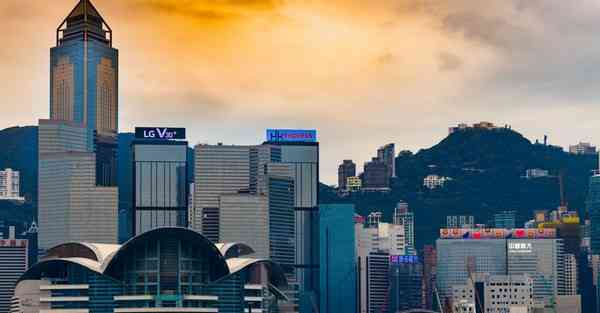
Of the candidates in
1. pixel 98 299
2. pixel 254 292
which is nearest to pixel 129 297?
pixel 98 299

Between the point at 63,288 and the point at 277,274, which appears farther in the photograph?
the point at 277,274

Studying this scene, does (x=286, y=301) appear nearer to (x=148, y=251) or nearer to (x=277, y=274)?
(x=277, y=274)

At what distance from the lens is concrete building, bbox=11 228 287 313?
165 meters

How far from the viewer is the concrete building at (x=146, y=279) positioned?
6506 inches

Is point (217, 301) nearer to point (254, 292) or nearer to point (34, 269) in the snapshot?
point (254, 292)

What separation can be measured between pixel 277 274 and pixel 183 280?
1566cm

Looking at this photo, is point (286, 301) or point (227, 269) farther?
point (286, 301)

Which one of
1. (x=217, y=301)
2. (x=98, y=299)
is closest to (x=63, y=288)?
(x=98, y=299)

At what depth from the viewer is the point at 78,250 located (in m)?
170

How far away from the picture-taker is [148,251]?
165875mm

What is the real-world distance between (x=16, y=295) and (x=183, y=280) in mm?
18435

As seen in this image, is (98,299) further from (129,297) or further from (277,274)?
(277,274)

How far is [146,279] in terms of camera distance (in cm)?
16588

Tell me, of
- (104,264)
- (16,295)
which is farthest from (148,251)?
(16,295)
